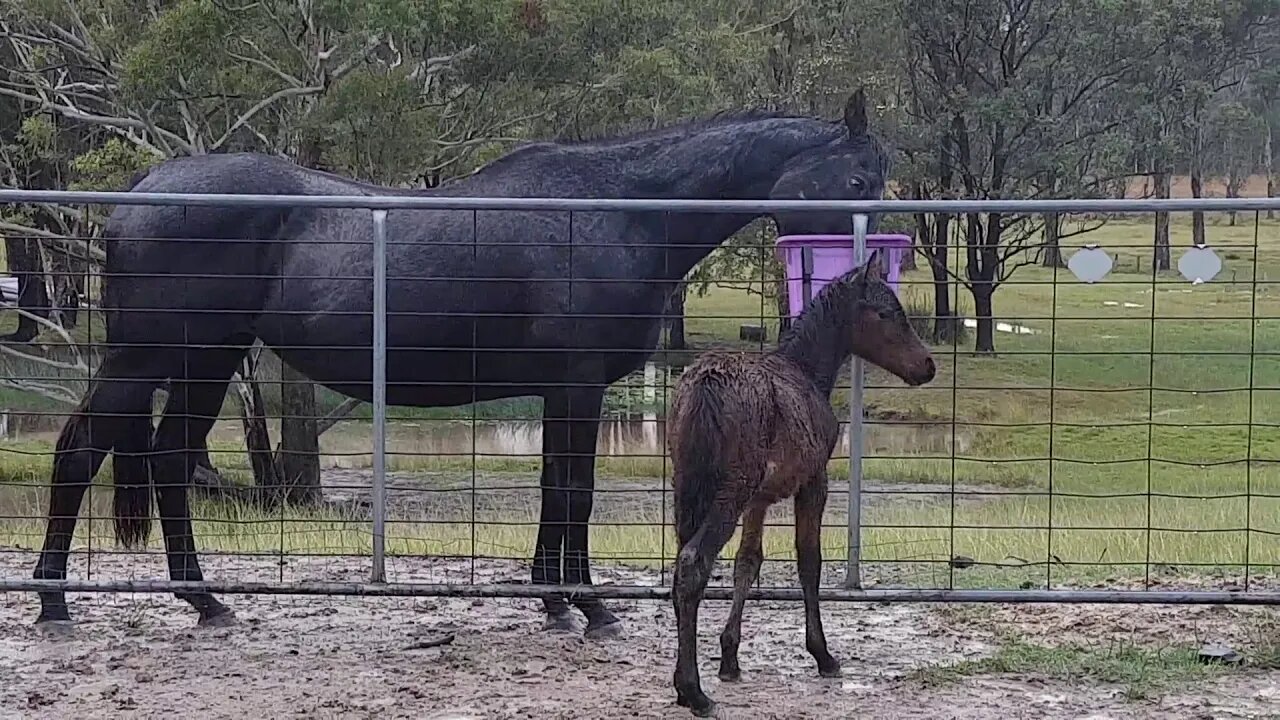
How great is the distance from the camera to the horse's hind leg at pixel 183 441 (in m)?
5.95

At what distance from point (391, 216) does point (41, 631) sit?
2201mm

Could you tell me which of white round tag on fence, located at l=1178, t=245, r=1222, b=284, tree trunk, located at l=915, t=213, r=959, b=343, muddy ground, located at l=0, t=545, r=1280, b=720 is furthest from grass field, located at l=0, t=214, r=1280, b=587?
tree trunk, located at l=915, t=213, r=959, b=343


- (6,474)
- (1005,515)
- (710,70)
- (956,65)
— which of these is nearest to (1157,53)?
(956,65)

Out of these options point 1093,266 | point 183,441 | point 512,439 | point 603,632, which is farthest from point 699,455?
point 512,439

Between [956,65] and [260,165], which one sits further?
[956,65]

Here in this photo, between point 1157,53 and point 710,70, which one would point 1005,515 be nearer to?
point 710,70

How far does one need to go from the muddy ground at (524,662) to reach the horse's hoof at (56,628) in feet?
0.12

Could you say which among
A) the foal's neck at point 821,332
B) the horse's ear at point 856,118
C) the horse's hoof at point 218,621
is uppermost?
the horse's ear at point 856,118

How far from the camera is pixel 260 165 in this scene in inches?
235

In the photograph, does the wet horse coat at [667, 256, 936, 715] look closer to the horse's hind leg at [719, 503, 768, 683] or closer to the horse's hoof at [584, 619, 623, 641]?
the horse's hind leg at [719, 503, 768, 683]

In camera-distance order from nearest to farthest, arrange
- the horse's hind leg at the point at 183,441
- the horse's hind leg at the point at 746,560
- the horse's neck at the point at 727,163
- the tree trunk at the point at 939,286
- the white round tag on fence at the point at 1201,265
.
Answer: the horse's hind leg at the point at 746,560, the white round tag on fence at the point at 1201,265, the horse's hind leg at the point at 183,441, the horse's neck at the point at 727,163, the tree trunk at the point at 939,286

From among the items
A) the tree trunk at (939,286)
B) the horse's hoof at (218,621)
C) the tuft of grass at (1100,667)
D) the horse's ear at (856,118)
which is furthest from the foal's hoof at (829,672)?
the tree trunk at (939,286)

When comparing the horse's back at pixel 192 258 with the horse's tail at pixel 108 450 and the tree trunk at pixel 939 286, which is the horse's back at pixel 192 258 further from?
the tree trunk at pixel 939 286

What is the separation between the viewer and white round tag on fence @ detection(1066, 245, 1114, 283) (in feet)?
16.5
